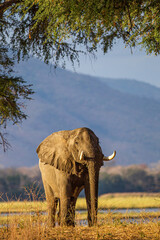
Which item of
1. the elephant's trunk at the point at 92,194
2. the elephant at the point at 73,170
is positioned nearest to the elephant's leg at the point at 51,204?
the elephant at the point at 73,170

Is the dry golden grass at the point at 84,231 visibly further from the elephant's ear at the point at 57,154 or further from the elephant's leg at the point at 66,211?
the elephant's ear at the point at 57,154

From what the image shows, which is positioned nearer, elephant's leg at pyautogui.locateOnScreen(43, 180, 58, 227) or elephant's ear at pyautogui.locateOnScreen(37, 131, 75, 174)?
elephant's ear at pyautogui.locateOnScreen(37, 131, 75, 174)

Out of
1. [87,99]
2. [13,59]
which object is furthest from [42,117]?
[13,59]

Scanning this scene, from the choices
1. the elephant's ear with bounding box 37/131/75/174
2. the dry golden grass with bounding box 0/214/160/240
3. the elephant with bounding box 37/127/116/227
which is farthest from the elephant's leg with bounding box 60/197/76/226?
the elephant's ear with bounding box 37/131/75/174

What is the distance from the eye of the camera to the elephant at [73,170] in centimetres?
831

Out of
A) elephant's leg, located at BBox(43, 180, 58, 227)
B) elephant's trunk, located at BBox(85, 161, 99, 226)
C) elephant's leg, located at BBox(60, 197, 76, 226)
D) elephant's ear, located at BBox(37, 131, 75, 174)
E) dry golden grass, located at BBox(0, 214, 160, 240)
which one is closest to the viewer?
dry golden grass, located at BBox(0, 214, 160, 240)

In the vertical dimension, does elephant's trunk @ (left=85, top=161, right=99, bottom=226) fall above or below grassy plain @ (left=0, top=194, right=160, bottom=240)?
above

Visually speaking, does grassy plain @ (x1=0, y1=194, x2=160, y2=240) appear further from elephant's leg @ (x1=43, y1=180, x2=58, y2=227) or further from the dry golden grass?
elephant's leg @ (x1=43, y1=180, x2=58, y2=227)

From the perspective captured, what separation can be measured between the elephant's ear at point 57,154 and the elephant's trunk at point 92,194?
46 cm

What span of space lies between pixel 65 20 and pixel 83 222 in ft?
14.3

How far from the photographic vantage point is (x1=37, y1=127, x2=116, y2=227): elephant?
831cm

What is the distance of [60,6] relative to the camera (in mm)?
8133

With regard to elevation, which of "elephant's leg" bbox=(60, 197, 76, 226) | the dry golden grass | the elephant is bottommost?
the dry golden grass

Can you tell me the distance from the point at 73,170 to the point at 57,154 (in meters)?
0.64
